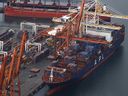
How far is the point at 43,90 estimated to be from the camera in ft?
166

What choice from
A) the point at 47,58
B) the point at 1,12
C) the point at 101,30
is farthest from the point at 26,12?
the point at 47,58

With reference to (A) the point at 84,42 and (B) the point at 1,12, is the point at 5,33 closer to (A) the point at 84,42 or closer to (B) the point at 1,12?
(A) the point at 84,42

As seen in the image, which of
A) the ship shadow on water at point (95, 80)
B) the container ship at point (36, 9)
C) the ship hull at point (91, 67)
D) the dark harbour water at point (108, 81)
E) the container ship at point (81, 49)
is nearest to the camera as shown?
the container ship at point (81, 49)

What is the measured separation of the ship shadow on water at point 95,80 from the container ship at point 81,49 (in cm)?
63

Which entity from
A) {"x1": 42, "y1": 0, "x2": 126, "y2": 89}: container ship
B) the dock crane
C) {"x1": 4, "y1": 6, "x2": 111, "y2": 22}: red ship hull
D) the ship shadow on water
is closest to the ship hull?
{"x1": 42, "y1": 0, "x2": 126, "y2": 89}: container ship

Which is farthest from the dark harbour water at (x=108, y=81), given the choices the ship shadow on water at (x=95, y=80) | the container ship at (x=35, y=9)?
the container ship at (x=35, y=9)

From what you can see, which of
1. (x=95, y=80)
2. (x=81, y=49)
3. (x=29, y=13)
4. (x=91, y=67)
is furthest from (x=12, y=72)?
(x=29, y=13)

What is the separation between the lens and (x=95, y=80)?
2169 inches

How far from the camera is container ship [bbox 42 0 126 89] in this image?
5063cm

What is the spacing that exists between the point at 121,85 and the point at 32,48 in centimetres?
1303

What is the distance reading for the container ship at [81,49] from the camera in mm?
50628

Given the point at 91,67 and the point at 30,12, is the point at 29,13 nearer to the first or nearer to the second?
the point at 30,12

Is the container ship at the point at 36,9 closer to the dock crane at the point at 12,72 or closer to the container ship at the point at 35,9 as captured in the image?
the container ship at the point at 35,9

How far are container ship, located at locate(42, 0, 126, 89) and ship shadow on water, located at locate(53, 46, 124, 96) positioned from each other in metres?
0.63
